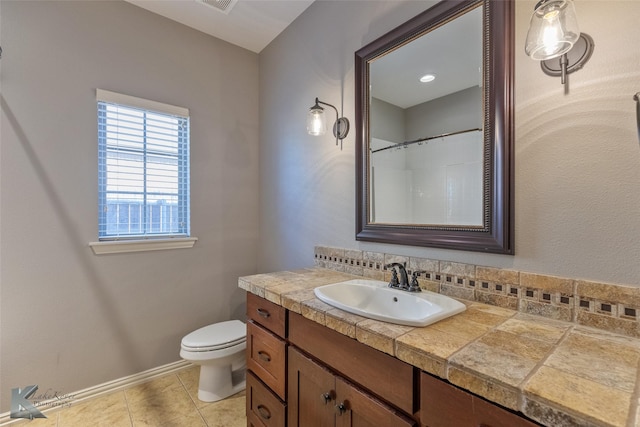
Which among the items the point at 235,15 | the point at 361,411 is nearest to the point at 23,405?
the point at 361,411

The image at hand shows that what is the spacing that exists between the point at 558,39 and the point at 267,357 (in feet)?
5.40

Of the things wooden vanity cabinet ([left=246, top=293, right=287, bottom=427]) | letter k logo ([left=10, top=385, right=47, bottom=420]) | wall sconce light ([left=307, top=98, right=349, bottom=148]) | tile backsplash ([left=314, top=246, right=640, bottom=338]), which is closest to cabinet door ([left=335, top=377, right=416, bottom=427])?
wooden vanity cabinet ([left=246, top=293, right=287, bottom=427])

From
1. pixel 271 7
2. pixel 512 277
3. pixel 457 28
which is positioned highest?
pixel 271 7

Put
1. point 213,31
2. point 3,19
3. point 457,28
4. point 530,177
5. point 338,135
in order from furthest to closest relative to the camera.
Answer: point 213,31 < point 338,135 < point 3,19 < point 457,28 < point 530,177

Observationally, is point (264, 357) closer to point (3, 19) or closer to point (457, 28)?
point (457, 28)

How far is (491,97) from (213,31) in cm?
223

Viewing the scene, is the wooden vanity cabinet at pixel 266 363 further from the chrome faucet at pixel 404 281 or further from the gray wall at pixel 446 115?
the gray wall at pixel 446 115

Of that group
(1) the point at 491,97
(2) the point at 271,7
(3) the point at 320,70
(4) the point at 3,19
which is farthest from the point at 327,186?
(4) the point at 3,19

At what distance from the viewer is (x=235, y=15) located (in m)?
2.16

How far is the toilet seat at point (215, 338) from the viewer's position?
1.85 metres

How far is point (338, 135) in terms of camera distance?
182 centimetres

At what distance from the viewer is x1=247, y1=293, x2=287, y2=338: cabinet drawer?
1.27 m

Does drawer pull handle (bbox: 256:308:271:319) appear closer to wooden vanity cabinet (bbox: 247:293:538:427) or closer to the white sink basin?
wooden vanity cabinet (bbox: 247:293:538:427)

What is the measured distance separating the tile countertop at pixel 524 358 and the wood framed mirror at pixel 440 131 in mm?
325
